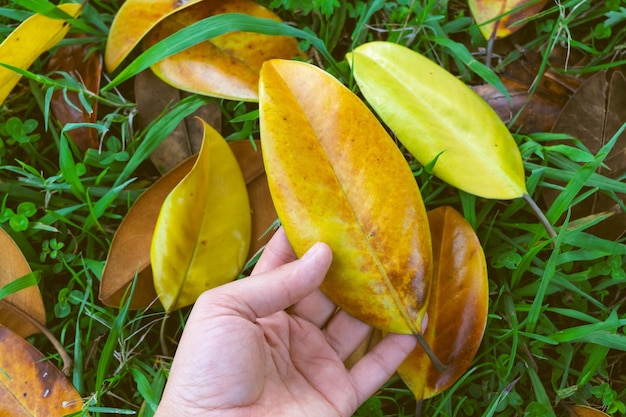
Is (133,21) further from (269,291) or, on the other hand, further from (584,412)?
(584,412)

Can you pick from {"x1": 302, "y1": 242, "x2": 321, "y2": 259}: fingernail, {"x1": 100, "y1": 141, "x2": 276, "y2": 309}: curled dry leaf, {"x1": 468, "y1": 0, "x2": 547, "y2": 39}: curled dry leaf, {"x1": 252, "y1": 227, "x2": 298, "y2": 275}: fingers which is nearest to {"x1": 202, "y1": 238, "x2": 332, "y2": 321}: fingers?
{"x1": 302, "y1": 242, "x2": 321, "y2": 259}: fingernail

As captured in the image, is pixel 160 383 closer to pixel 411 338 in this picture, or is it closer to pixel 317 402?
pixel 317 402

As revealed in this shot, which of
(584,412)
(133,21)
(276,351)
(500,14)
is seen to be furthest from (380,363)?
(133,21)

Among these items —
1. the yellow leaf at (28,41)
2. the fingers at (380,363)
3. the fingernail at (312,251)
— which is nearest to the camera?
the fingernail at (312,251)

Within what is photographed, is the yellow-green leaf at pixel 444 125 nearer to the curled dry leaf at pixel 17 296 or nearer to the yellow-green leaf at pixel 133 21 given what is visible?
the yellow-green leaf at pixel 133 21

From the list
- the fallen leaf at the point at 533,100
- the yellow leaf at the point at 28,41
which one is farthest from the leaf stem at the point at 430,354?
the yellow leaf at the point at 28,41

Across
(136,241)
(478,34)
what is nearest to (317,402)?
(136,241)
